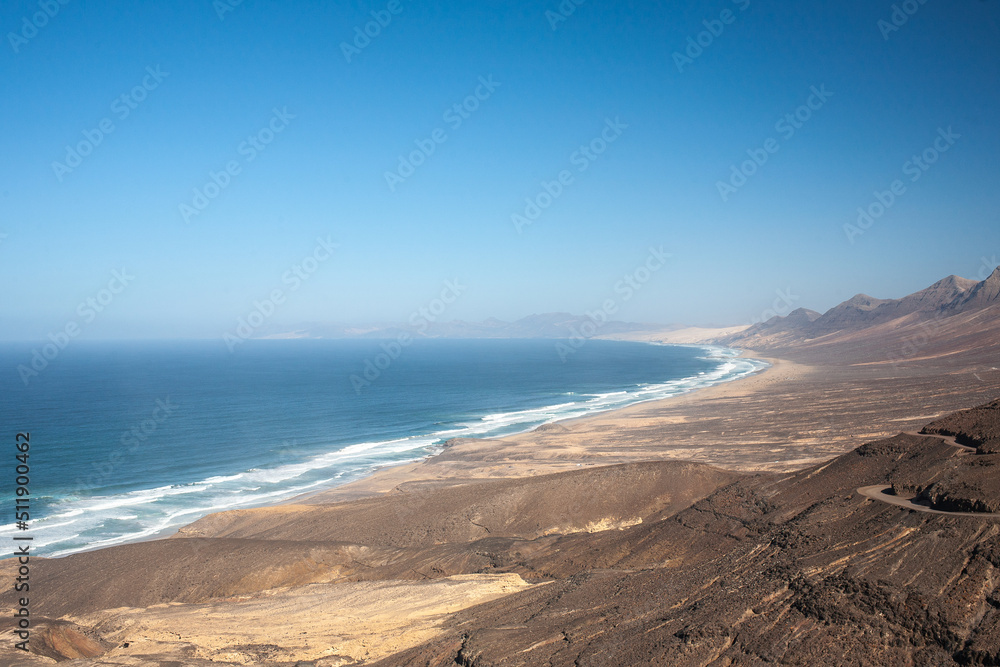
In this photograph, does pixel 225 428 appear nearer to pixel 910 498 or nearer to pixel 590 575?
pixel 590 575

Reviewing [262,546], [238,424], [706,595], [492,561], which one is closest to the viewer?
[706,595]

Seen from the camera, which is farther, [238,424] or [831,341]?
[831,341]

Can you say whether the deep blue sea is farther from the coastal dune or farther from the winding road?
the winding road

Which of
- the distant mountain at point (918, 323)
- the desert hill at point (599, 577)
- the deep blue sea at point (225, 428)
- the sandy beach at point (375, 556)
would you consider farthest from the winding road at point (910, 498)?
the distant mountain at point (918, 323)

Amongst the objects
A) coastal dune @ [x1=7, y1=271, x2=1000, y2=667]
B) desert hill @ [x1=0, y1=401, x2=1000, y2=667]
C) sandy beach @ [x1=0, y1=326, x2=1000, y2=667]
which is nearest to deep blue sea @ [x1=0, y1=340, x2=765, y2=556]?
sandy beach @ [x1=0, y1=326, x2=1000, y2=667]

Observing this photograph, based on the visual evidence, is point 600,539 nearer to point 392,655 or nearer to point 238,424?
point 392,655

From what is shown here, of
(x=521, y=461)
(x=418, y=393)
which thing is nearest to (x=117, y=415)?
(x=418, y=393)

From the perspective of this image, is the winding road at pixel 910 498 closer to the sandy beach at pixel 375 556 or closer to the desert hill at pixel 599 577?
the desert hill at pixel 599 577

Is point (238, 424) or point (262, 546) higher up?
point (238, 424)
